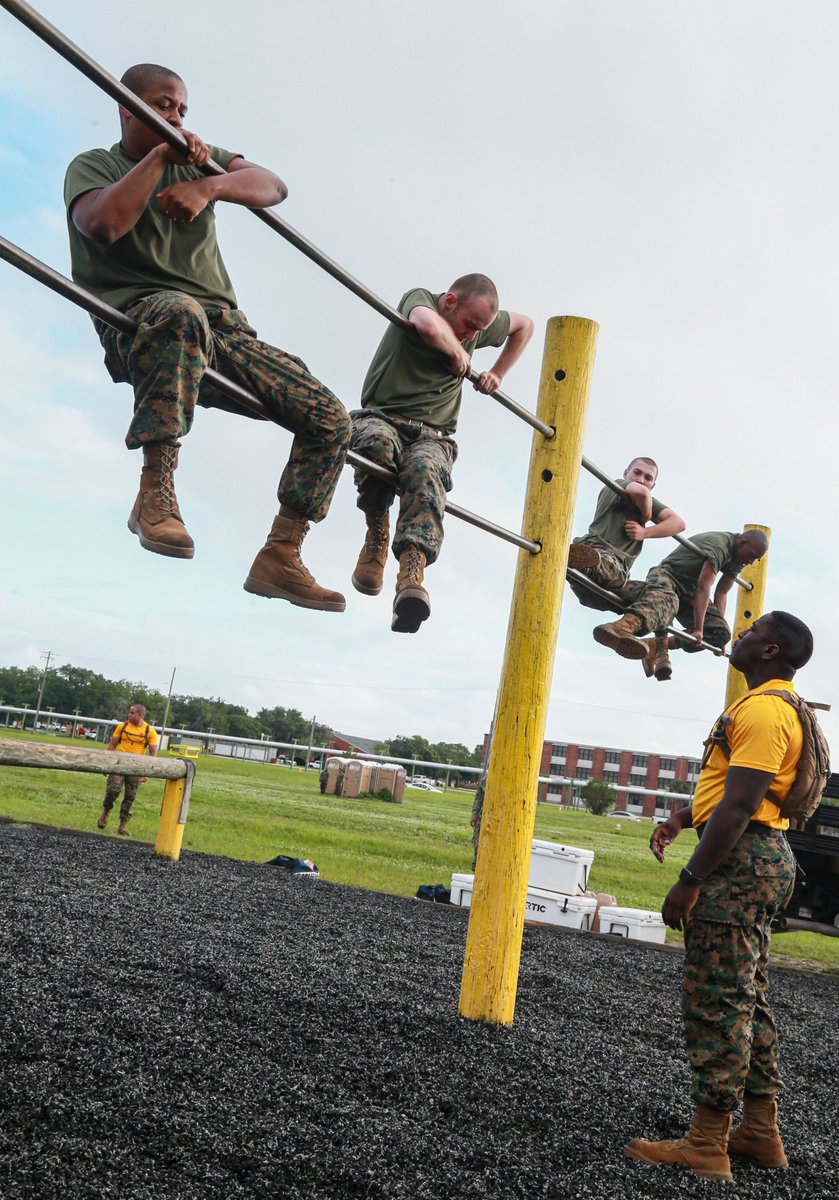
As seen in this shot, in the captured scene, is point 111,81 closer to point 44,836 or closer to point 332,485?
point 332,485

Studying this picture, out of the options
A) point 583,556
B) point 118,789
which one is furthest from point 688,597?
point 118,789

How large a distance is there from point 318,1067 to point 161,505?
84.0 inches

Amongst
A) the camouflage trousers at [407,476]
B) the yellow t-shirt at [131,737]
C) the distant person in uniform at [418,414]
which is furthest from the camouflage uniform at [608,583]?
the yellow t-shirt at [131,737]

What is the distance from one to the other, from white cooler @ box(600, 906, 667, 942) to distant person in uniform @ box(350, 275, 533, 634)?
5721mm

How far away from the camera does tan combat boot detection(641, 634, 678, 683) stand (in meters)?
7.90

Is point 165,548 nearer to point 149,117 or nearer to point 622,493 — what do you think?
point 149,117

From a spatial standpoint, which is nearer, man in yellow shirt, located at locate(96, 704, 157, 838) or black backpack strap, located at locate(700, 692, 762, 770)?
black backpack strap, located at locate(700, 692, 762, 770)

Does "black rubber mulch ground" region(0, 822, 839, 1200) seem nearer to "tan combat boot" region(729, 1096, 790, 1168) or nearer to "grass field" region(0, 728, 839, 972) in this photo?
"tan combat boot" region(729, 1096, 790, 1168)

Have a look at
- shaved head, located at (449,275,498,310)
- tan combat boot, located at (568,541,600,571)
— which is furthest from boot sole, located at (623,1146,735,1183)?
tan combat boot, located at (568,541,600,571)

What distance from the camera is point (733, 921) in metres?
3.27

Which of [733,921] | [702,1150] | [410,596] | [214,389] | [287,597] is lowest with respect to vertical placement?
[702,1150]

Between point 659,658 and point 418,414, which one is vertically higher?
point 418,414

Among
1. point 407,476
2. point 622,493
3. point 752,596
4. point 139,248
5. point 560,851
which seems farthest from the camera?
point 560,851

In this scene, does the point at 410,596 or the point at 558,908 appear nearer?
the point at 410,596
